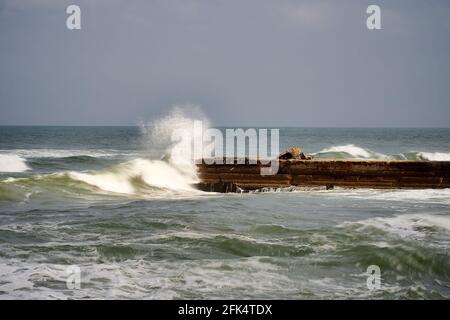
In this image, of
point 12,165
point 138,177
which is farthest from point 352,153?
point 138,177

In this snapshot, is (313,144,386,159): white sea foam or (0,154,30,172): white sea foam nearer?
(0,154,30,172): white sea foam

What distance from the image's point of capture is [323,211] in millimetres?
11711

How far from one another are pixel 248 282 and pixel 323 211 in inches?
219

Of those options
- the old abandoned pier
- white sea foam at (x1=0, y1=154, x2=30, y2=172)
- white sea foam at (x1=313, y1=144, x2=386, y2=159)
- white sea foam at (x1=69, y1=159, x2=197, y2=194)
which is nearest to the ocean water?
the old abandoned pier

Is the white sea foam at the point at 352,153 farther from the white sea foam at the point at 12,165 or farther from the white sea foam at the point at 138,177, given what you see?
the white sea foam at the point at 138,177

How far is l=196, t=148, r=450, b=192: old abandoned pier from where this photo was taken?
16.3 metres

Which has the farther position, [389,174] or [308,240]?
[389,174]

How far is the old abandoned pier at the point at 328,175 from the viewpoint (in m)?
16.3

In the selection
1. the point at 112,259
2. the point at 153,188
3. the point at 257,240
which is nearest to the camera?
the point at 112,259

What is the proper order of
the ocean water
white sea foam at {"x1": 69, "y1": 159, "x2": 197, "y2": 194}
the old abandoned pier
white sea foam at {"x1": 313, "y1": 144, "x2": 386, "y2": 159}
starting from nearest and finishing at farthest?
the ocean water, the old abandoned pier, white sea foam at {"x1": 69, "y1": 159, "x2": 197, "y2": 194}, white sea foam at {"x1": 313, "y1": 144, "x2": 386, "y2": 159}

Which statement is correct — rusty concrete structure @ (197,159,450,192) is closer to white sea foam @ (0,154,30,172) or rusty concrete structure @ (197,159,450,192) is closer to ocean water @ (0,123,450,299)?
ocean water @ (0,123,450,299)
